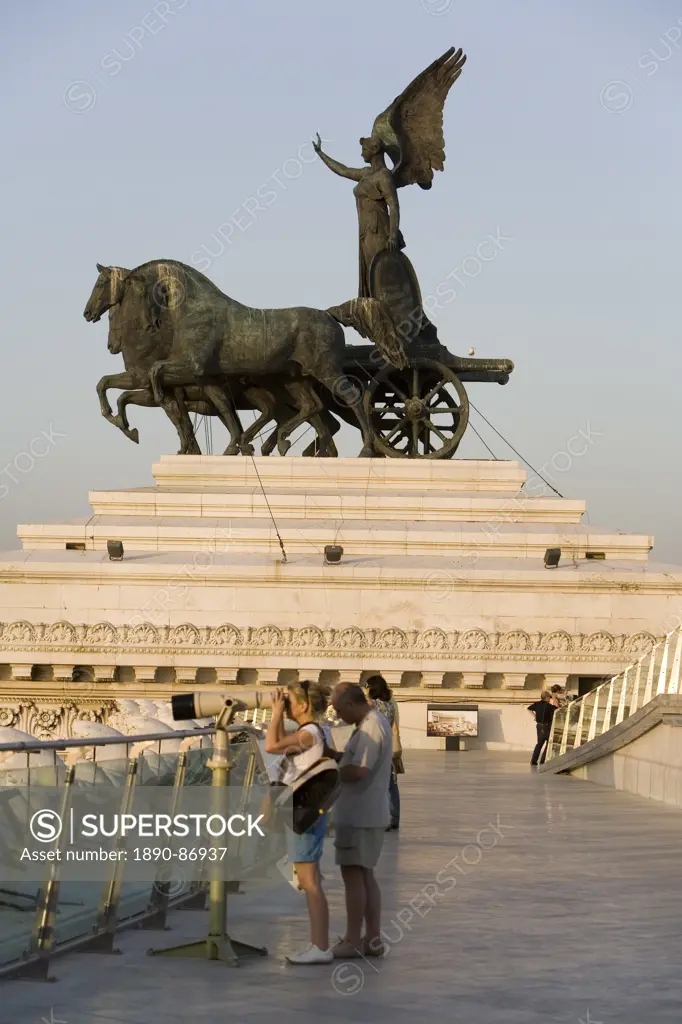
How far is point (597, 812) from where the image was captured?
1588 cm

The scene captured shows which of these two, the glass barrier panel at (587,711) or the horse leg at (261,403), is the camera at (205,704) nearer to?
the glass barrier panel at (587,711)

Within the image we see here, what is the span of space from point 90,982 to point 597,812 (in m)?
8.94

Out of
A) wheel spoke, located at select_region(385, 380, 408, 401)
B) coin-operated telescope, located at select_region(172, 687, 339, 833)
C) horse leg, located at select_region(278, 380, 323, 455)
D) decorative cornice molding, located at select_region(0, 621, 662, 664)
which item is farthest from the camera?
wheel spoke, located at select_region(385, 380, 408, 401)

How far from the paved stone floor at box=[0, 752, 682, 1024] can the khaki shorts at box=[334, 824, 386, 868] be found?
1.54ft

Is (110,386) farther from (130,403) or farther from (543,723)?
(543,723)

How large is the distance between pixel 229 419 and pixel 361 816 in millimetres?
27567

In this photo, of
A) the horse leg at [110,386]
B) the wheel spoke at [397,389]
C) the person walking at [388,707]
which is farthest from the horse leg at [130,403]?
the person walking at [388,707]

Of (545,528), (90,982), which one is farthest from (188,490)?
(90,982)

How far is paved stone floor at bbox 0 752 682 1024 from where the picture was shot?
23.4 ft

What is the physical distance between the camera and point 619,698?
19453mm

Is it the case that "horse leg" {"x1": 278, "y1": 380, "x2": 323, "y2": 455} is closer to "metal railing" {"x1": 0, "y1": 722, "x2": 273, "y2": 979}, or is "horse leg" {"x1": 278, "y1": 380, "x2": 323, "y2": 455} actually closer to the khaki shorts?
"metal railing" {"x1": 0, "y1": 722, "x2": 273, "y2": 979}

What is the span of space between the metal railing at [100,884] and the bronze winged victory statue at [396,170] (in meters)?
28.3

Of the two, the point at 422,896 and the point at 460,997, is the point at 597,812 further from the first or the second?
the point at 460,997

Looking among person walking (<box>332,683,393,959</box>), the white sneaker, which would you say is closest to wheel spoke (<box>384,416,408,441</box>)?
person walking (<box>332,683,393,959</box>)
